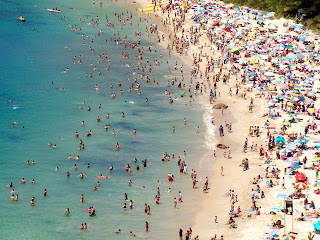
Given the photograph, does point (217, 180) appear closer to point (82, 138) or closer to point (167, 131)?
point (167, 131)

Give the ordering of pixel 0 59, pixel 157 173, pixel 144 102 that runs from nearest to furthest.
Answer: pixel 157 173 → pixel 144 102 → pixel 0 59

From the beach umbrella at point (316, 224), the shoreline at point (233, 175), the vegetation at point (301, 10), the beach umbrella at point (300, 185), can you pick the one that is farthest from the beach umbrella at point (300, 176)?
the vegetation at point (301, 10)

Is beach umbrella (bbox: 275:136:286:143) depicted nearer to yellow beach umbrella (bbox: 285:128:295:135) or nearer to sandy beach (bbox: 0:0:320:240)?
sandy beach (bbox: 0:0:320:240)

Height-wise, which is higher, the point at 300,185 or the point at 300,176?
the point at 300,176

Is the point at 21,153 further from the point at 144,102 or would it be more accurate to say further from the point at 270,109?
the point at 270,109

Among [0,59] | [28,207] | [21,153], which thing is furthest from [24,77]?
[28,207]

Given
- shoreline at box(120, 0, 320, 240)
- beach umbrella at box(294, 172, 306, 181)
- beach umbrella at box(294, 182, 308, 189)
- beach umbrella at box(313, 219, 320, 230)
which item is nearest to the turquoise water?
shoreline at box(120, 0, 320, 240)

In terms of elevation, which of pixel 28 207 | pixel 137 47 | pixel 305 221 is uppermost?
pixel 137 47

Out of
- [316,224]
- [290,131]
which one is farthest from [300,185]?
[290,131]
